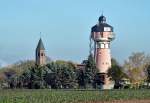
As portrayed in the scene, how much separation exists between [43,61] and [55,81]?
36.8 m

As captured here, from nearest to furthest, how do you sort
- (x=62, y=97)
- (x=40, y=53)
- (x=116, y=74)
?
(x=62, y=97)
(x=116, y=74)
(x=40, y=53)

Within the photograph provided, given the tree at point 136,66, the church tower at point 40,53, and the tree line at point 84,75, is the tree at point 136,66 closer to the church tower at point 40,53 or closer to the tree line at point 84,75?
the tree line at point 84,75

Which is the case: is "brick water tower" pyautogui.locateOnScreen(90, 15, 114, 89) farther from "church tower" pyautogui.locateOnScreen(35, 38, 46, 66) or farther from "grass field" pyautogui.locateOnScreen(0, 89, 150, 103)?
"grass field" pyautogui.locateOnScreen(0, 89, 150, 103)

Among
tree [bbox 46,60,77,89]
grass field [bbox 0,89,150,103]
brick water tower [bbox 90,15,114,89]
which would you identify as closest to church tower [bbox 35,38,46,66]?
brick water tower [bbox 90,15,114,89]

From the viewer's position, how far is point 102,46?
149 metres

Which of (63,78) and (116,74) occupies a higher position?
(116,74)

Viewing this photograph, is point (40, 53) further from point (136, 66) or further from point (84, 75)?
point (136, 66)

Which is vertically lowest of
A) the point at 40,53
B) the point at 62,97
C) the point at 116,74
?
the point at 62,97

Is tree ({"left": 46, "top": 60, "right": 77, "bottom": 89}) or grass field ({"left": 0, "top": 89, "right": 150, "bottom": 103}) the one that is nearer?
grass field ({"left": 0, "top": 89, "right": 150, "bottom": 103})

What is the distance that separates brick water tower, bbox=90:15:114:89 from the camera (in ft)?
469

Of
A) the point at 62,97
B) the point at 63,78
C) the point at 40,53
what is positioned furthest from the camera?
the point at 40,53

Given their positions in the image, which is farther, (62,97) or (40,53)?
(40,53)

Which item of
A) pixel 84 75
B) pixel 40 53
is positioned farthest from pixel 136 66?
pixel 40 53

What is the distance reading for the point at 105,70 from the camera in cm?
14438
